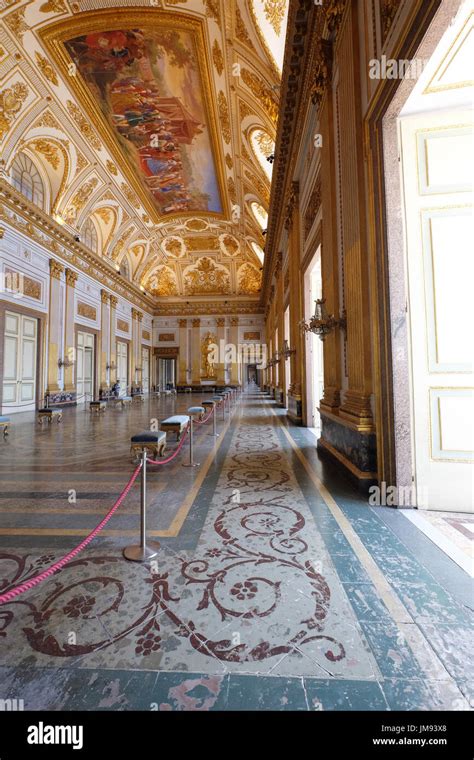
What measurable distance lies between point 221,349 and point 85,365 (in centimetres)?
1112

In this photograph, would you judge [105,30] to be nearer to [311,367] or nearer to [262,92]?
[262,92]

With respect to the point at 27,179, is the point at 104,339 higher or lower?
lower

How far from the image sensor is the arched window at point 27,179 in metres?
10.4

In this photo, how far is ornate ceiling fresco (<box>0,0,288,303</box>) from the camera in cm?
769

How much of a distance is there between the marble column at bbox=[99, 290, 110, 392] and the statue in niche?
857 cm

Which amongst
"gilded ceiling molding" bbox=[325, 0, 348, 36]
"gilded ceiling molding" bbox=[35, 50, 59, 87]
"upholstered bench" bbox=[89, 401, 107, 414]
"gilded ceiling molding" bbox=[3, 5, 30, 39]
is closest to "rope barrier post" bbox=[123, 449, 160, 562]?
"gilded ceiling molding" bbox=[325, 0, 348, 36]

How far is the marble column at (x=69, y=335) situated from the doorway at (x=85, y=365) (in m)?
0.76

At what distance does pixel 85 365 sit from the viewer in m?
15.1

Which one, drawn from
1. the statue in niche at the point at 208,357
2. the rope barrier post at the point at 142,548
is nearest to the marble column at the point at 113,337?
the statue in niche at the point at 208,357

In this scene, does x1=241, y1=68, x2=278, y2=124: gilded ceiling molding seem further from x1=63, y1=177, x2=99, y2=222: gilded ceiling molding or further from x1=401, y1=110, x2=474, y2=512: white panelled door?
x1=63, y1=177, x2=99, y2=222: gilded ceiling molding

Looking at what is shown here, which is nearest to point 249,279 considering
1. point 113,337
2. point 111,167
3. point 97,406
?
point 113,337

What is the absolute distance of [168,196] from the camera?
53.9ft

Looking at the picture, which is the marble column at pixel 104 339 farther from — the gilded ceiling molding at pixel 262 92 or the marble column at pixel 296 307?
the marble column at pixel 296 307
